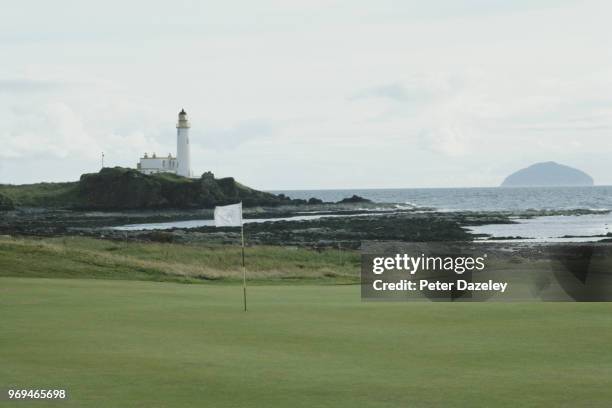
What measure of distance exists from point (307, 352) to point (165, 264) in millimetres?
26761

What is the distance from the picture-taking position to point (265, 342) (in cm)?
1587

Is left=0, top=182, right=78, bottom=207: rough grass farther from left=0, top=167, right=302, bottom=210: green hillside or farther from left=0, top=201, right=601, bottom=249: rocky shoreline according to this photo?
left=0, top=201, right=601, bottom=249: rocky shoreline

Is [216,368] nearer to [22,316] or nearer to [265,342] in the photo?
[265,342]

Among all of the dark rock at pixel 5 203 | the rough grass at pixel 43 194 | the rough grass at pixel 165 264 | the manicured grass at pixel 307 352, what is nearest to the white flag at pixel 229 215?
the manicured grass at pixel 307 352

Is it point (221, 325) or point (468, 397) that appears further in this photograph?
point (221, 325)

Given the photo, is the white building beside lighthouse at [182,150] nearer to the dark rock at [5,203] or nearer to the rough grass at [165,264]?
the dark rock at [5,203]

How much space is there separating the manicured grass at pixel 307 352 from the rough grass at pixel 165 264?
12944mm

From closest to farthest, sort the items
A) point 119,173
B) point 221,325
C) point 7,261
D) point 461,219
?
1. point 221,325
2. point 7,261
3. point 461,219
4. point 119,173

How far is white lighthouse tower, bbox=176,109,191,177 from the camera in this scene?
150 metres

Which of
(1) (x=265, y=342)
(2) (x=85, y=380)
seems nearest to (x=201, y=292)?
(1) (x=265, y=342)

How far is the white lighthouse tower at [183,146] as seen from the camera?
491ft

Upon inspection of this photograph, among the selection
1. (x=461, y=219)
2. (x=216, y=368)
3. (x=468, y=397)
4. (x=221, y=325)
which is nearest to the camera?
(x=468, y=397)

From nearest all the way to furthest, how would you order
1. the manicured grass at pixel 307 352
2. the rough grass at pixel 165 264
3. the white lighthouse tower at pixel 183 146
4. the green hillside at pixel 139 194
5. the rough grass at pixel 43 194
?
the manicured grass at pixel 307 352
the rough grass at pixel 165 264
the green hillside at pixel 139 194
the rough grass at pixel 43 194
the white lighthouse tower at pixel 183 146

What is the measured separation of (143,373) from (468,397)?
14.9 ft
